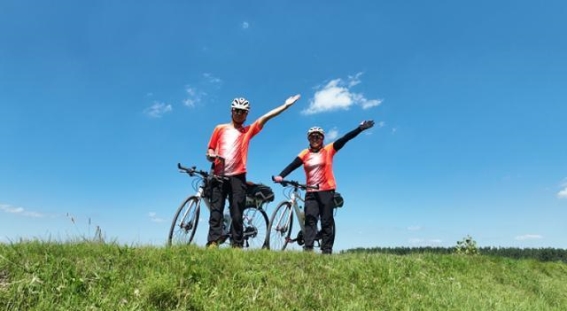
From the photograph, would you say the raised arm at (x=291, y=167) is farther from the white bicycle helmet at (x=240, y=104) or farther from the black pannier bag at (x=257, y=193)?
the white bicycle helmet at (x=240, y=104)

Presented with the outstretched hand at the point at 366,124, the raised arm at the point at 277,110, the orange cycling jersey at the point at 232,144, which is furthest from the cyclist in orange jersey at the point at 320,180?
the orange cycling jersey at the point at 232,144

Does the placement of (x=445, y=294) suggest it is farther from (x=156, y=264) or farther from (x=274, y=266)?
(x=156, y=264)

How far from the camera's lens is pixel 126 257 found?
5941 mm

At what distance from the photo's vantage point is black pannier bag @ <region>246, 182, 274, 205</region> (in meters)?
10.1

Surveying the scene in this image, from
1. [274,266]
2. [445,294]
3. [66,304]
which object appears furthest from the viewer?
[445,294]

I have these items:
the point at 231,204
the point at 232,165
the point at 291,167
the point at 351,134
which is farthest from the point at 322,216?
the point at 232,165

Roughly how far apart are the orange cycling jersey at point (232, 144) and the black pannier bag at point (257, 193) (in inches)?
61.6

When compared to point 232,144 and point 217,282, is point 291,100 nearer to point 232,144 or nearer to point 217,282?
point 232,144

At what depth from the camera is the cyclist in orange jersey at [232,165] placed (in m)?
8.47

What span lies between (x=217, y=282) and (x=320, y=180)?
15.4 ft

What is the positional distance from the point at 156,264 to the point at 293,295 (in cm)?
171

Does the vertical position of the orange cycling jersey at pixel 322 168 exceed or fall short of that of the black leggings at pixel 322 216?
it exceeds it

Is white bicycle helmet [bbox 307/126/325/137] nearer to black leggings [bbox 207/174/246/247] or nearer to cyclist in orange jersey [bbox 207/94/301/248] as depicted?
cyclist in orange jersey [bbox 207/94/301/248]

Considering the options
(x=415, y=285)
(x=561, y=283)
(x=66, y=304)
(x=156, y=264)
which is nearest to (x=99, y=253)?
(x=156, y=264)
